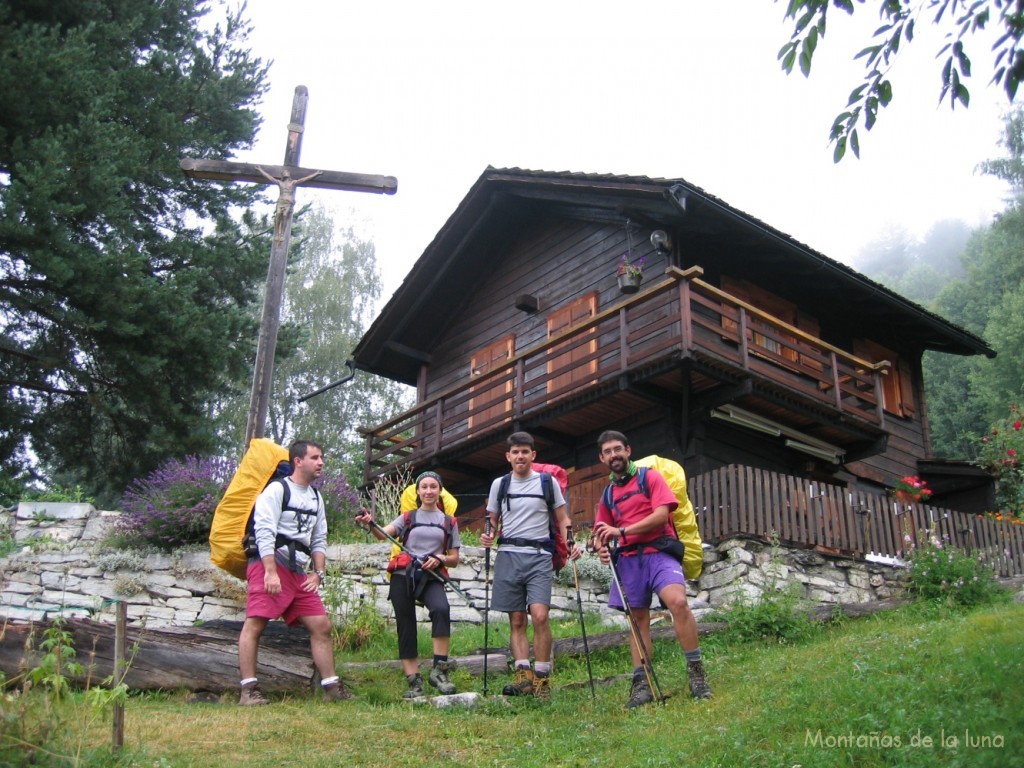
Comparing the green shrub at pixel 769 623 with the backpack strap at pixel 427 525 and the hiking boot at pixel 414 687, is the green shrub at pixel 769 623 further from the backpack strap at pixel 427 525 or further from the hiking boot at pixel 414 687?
the hiking boot at pixel 414 687

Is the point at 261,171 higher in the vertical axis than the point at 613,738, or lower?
higher

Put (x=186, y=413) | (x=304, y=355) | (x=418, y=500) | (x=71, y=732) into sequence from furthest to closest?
1. (x=304, y=355)
2. (x=186, y=413)
3. (x=418, y=500)
4. (x=71, y=732)

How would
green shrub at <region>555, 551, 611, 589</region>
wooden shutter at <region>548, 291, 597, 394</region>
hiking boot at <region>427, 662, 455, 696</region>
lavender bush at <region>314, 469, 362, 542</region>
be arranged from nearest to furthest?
hiking boot at <region>427, 662, 455, 696</region> < green shrub at <region>555, 551, 611, 589</region> < lavender bush at <region>314, 469, 362, 542</region> < wooden shutter at <region>548, 291, 597, 394</region>

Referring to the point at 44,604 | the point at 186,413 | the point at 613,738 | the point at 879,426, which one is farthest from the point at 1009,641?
the point at 186,413

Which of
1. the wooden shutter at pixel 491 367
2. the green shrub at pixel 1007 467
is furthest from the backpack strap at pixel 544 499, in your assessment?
the green shrub at pixel 1007 467

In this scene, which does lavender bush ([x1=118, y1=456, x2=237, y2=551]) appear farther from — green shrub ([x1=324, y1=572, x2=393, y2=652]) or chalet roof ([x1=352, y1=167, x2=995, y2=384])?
chalet roof ([x1=352, y1=167, x2=995, y2=384])

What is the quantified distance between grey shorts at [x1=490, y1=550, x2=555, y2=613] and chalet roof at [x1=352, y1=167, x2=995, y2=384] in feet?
28.2

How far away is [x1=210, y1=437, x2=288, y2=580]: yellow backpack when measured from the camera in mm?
8086

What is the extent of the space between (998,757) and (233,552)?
5523 mm

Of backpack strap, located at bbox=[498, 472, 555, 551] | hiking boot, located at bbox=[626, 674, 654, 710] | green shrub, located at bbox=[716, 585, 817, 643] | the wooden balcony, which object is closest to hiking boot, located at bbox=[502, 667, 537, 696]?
hiking boot, located at bbox=[626, 674, 654, 710]

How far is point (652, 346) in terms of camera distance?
49.7 ft

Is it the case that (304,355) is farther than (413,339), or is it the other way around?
(304,355)

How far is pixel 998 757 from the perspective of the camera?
4516 millimetres

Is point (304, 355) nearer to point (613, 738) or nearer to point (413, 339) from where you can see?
point (413, 339)
